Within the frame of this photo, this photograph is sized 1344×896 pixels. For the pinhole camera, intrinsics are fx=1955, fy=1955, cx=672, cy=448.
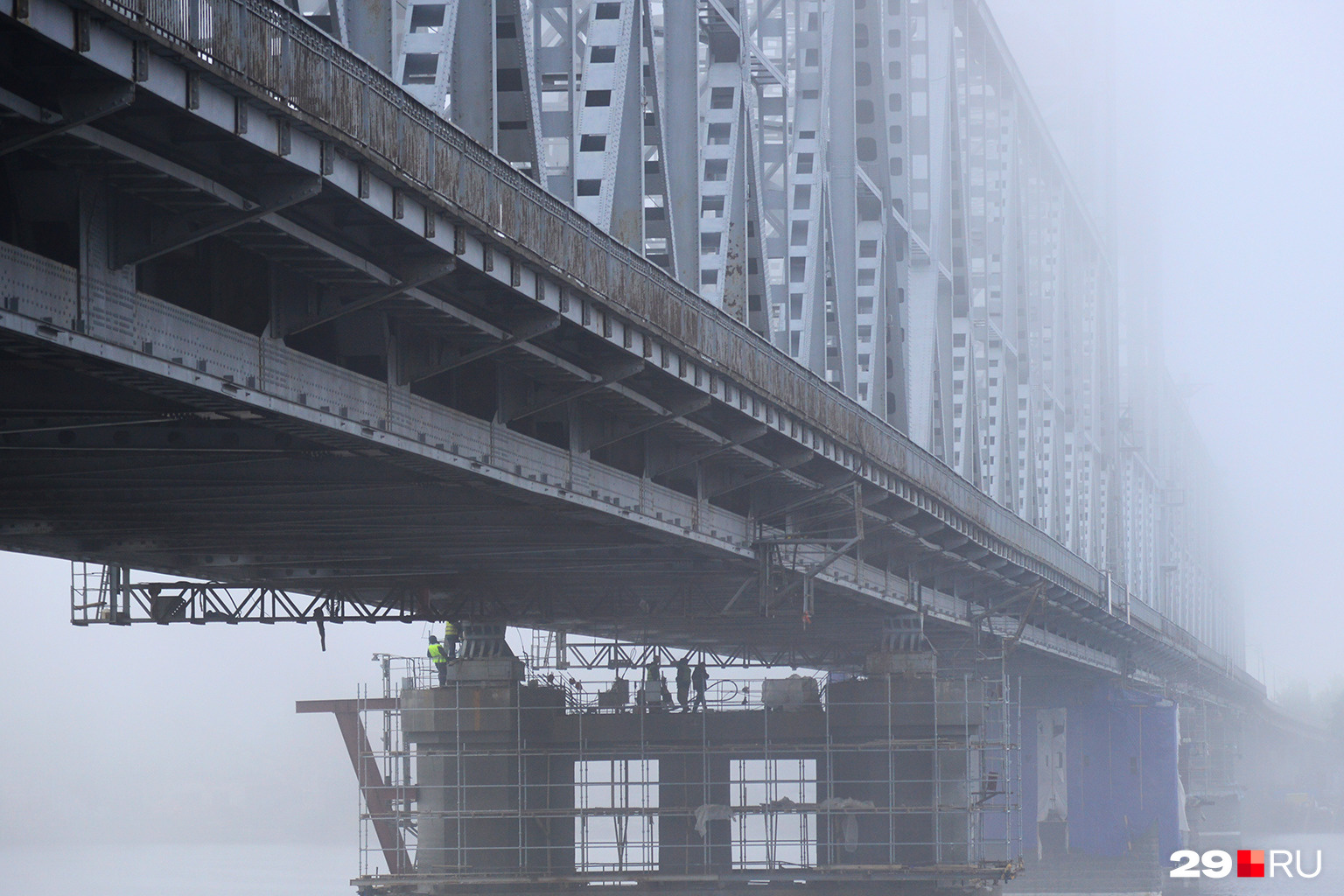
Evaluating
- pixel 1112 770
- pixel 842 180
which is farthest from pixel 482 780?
pixel 1112 770

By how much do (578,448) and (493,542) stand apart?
1058 cm

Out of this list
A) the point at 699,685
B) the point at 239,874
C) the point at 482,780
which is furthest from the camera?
the point at 239,874

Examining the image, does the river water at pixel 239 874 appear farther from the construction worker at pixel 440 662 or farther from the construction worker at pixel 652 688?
the construction worker at pixel 440 662

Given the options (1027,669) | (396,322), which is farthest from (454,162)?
(1027,669)

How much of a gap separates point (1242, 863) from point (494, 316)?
396 feet

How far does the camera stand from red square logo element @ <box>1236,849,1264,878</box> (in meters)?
127

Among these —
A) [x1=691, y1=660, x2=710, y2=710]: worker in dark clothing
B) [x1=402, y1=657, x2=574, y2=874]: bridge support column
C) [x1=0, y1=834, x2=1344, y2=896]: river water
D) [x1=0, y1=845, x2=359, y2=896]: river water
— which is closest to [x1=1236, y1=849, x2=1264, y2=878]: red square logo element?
[x1=0, y1=834, x2=1344, y2=896]: river water

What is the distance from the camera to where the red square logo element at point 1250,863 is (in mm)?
127006

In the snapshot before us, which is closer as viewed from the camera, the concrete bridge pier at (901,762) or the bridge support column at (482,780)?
the bridge support column at (482,780)

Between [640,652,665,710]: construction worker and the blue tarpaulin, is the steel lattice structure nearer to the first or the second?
the blue tarpaulin

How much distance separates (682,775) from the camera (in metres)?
62.8

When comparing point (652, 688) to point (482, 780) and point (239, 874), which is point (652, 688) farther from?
point (239, 874)

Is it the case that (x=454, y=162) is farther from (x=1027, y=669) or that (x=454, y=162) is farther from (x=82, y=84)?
(x=1027, y=669)

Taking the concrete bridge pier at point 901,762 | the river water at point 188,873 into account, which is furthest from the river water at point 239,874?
the concrete bridge pier at point 901,762
